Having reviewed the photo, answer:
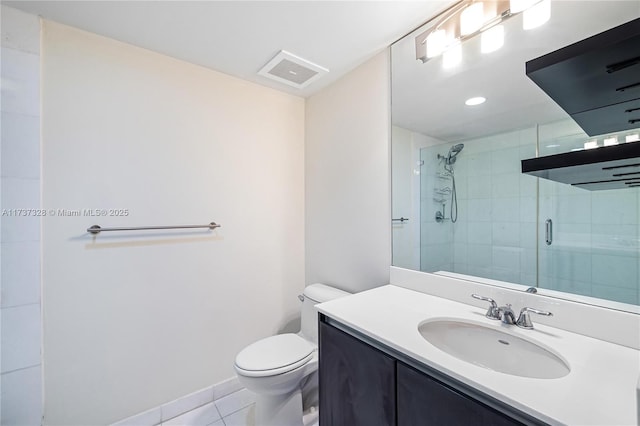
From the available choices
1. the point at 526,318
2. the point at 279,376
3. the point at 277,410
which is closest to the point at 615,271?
the point at 526,318

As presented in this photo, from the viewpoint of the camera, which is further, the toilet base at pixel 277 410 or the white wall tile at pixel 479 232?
the toilet base at pixel 277 410

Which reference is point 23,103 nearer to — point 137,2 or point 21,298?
point 137,2

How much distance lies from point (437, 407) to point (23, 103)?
2080 millimetres

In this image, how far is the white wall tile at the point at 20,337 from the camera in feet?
3.98

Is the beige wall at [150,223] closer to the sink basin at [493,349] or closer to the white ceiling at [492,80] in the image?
the white ceiling at [492,80]

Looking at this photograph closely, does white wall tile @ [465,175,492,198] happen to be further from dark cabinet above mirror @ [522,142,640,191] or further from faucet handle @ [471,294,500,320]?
faucet handle @ [471,294,500,320]

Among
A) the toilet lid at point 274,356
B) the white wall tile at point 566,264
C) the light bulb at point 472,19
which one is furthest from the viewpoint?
the toilet lid at point 274,356

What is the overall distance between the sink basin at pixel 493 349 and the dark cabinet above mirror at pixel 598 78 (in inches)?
30.5

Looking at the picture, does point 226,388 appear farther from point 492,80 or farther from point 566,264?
point 492,80

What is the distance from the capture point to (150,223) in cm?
157

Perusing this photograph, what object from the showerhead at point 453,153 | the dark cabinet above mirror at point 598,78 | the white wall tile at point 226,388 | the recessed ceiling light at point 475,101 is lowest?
the white wall tile at point 226,388

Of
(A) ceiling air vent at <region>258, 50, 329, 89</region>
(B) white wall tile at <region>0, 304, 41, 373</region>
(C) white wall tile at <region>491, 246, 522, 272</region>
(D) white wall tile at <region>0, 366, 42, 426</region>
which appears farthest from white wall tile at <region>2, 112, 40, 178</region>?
(C) white wall tile at <region>491, 246, 522, 272</region>

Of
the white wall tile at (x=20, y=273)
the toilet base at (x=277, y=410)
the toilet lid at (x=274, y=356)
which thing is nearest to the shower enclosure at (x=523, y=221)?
the toilet lid at (x=274, y=356)

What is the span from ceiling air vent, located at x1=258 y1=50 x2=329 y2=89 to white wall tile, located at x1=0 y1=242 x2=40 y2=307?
156cm
